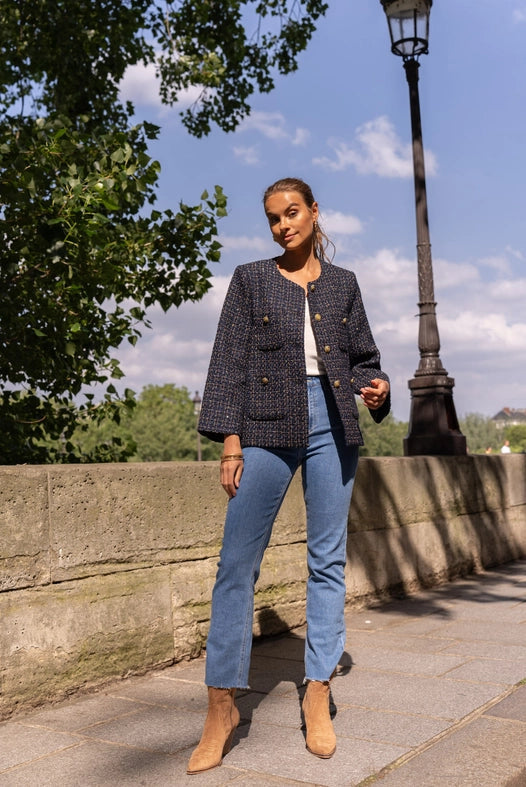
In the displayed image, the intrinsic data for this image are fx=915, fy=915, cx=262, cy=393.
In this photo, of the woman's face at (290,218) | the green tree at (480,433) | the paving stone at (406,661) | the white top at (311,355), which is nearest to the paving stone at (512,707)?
the paving stone at (406,661)

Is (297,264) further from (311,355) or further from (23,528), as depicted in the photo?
(23,528)

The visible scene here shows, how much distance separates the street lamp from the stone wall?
217 cm

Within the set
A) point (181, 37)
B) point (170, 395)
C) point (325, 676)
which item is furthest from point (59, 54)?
point (170, 395)

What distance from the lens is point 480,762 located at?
298 cm

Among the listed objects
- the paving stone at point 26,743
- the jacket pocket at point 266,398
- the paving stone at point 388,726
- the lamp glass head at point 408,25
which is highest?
the lamp glass head at point 408,25

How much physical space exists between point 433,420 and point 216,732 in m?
5.52

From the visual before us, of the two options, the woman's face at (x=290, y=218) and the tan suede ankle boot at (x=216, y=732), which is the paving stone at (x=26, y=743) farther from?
the woman's face at (x=290, y=218)

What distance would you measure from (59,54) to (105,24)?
72cm

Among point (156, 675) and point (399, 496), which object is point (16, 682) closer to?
point (156, 675)

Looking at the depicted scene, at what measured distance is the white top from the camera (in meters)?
3.26

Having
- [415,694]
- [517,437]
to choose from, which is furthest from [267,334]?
[517,437]

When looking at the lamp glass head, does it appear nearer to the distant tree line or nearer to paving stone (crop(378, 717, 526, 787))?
paving stone (crop(378, 717, 526, 787))

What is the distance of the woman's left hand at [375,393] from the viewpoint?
331 cm

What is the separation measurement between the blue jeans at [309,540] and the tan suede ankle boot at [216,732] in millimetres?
51
